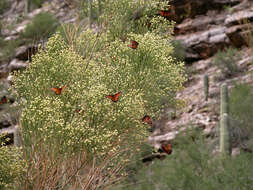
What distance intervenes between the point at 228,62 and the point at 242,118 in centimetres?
539

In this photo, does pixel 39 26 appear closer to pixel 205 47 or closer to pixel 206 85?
pixel 205 47

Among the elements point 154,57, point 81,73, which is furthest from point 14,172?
point 154,57

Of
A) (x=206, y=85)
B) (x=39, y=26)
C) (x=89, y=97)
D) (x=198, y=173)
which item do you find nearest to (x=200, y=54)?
(x=206, y=85)

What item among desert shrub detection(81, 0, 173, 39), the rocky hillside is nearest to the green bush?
the rocky hillside

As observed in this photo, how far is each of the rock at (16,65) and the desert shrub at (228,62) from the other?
46.0 ft

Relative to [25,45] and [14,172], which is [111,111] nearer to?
[14,172]

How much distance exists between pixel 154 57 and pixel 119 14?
9.91ft

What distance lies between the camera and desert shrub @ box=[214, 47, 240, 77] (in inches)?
746

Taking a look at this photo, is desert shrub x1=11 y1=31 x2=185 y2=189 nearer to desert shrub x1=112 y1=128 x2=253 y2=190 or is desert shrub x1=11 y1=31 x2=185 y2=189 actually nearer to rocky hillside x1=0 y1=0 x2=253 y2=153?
desert shrub x1=112 y1=128 x2=253 y2=190

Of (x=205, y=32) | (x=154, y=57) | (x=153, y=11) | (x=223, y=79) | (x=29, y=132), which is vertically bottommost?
(x=223, y=79)

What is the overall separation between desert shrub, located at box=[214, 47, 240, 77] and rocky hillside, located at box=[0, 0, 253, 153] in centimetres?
27

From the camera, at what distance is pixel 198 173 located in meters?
10.8

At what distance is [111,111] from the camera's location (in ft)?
30.0

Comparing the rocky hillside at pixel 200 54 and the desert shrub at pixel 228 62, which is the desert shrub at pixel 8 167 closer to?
the rocky hillside at pixel 200 54
